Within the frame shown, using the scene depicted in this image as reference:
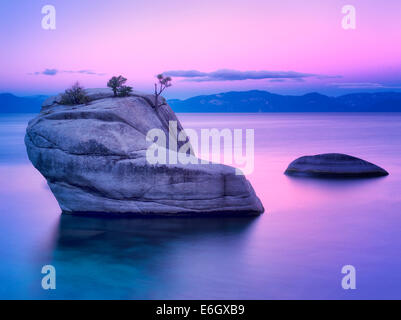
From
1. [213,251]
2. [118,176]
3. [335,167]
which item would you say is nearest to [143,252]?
[213,251]

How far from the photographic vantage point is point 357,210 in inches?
906

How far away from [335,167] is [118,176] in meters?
16.5

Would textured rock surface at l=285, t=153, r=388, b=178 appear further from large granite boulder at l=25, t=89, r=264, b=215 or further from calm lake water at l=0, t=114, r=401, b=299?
large granite boulder at l=25, t=89, r=264, b=215

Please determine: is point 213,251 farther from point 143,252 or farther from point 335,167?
point 335,167

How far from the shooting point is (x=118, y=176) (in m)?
19.2

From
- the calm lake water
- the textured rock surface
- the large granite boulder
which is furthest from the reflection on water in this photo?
the textured rock surface

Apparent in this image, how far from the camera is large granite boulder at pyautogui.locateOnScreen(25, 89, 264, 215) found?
19203mm

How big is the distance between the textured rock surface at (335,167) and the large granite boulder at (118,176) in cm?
1140

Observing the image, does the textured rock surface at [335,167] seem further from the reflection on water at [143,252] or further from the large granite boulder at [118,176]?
the reflection on water at [143,252]

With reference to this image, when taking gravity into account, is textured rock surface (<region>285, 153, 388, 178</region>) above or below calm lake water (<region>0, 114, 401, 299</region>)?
above

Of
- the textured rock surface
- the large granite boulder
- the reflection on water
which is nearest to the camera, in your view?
the reflection on water

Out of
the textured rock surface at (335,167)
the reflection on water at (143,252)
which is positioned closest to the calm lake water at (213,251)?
the reflection on water at (143,252)

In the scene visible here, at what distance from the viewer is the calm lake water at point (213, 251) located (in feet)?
43.8

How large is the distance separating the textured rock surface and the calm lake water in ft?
15.3
